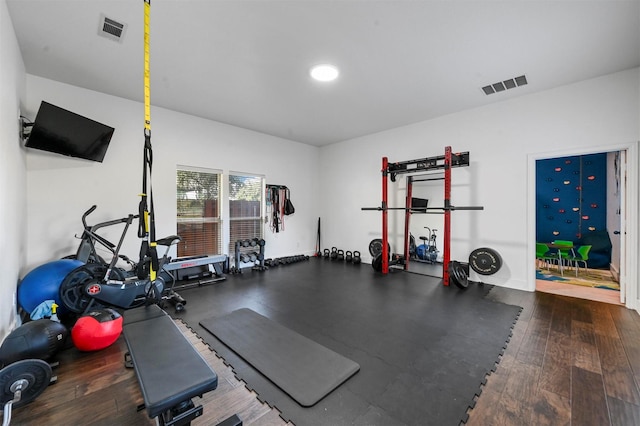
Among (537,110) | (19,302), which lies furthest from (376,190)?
(19,302)

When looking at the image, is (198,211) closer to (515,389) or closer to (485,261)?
(515,389)

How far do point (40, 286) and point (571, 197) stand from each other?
9.76 meters

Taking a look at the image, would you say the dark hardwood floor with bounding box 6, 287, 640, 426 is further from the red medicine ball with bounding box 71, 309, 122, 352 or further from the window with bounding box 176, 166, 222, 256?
the window with bounding box 176, 166, 222, 256

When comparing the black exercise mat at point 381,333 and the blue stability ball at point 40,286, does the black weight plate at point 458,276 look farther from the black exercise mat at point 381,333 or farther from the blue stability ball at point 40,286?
the blue stability ball at point 40,286

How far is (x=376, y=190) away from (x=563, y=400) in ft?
15.7

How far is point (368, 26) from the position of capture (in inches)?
101

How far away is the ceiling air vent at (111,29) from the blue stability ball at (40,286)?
8.60ft

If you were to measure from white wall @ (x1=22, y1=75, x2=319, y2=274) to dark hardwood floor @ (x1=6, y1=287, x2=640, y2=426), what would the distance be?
6.88 feet

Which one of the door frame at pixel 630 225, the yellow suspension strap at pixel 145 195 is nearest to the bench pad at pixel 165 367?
the yellow suspension strap at pixel 145 195

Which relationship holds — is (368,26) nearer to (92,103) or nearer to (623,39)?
(623,39)

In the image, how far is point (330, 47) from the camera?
9.41 ft

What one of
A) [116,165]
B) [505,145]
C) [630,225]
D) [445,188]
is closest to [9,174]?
[116,165]

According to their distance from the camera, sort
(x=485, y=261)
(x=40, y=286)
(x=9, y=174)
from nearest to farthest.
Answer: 1. (x=9, y=174)
2. (x=40, y=286)
3. (x=485, y=261)

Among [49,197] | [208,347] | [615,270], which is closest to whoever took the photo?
[208,347]
